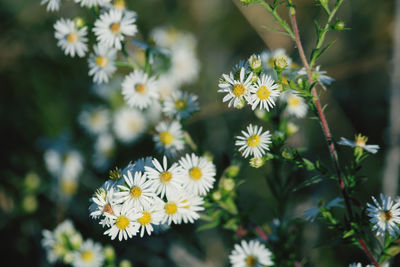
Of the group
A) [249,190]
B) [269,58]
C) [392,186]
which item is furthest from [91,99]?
[392,186]

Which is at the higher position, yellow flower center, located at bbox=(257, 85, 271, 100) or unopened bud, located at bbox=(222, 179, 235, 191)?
yellow flower center, located at bbox=(257, 85, 271, 100)

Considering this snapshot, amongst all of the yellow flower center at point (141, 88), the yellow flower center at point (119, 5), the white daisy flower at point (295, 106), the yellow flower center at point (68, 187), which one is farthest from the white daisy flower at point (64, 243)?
the white daisy flower at point (295, 106)

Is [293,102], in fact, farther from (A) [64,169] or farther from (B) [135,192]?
(A) [64,169]

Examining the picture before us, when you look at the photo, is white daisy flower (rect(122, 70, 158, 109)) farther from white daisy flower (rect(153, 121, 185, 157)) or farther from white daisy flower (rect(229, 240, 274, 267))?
white daisy flower (rect(229, 240, 274, 267))

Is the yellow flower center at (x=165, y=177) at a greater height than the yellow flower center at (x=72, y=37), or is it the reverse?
the yellow flower center at (x=72, y=37)

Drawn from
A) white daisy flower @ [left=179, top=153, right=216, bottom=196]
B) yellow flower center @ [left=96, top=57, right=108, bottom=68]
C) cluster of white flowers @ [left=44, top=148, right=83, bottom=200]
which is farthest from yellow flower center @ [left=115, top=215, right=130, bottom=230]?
Result: cluster of white flowers @ [left=44, top=148, right=83, bottom=200]

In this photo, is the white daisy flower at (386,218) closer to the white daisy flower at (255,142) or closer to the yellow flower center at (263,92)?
the white daisy flower at (255,142)
